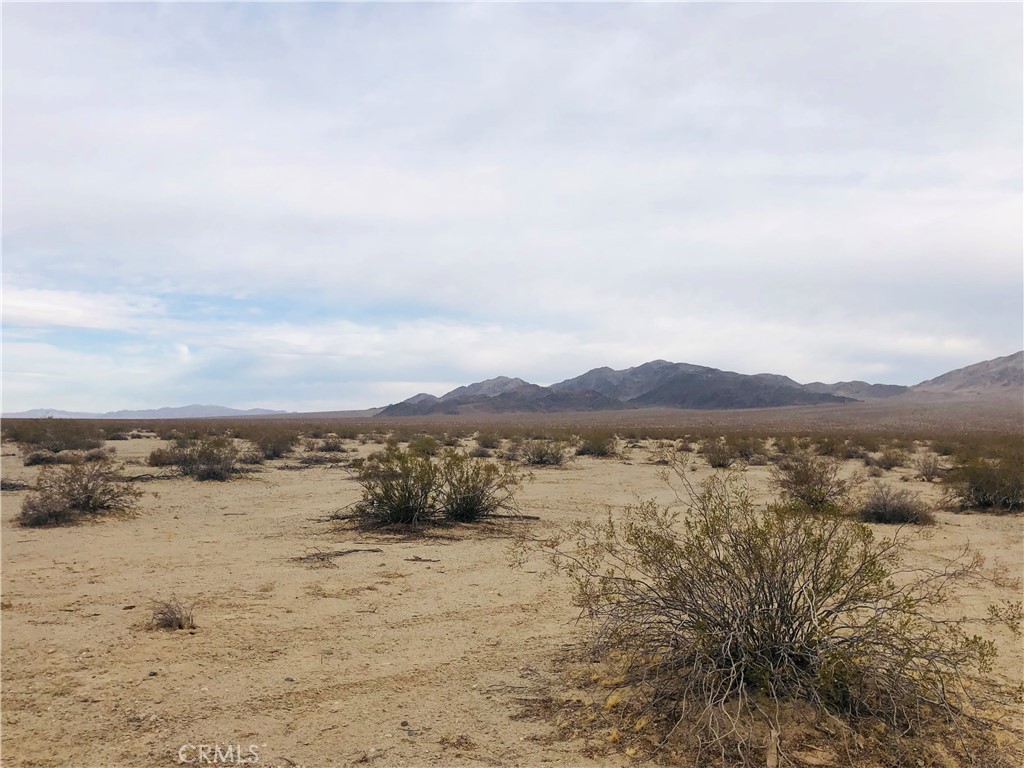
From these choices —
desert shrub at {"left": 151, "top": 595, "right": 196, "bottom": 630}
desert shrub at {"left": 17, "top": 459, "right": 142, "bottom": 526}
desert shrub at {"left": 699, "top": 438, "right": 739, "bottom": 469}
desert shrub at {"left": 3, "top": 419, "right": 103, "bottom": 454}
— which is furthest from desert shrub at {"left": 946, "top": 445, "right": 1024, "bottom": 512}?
desert shrub at {"left": 3, "top": 419, "right": 103, "bottom": 454}

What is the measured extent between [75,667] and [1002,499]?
16090mm

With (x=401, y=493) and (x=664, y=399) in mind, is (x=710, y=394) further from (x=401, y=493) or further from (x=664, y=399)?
(x=401, y=493)

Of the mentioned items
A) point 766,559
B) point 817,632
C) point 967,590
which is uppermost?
point 766,559

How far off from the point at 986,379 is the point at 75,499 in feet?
514

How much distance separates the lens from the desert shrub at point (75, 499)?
37.2 feet

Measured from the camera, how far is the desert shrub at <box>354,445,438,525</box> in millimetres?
11734

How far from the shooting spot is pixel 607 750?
13.7 feet

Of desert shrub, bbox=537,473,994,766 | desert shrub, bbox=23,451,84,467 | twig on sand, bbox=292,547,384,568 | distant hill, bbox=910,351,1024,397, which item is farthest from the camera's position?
distant hill, bbox=910,351,1024,397

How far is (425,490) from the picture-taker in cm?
1182

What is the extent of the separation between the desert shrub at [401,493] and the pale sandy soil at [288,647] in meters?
0.86

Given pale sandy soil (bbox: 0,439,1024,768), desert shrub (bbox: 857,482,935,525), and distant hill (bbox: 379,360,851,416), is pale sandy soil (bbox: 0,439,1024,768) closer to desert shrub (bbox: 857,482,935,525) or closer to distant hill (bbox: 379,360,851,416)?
desert shrub (bbox: 857,482,935,525)

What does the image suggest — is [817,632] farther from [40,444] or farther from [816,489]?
[40,444]

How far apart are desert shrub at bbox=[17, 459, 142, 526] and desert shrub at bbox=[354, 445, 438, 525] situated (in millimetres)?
4704

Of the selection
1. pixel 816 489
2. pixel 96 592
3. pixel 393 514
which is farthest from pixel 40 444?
pixel 816 489
